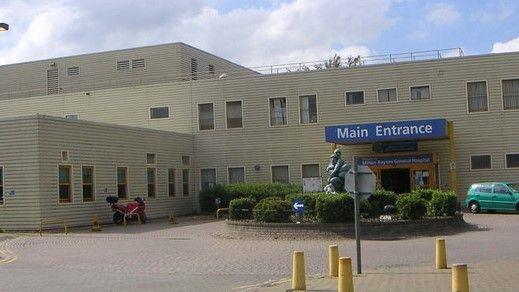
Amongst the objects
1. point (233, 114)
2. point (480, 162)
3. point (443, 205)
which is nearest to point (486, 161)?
point (480, 162)

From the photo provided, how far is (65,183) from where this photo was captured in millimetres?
29500

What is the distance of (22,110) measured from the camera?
4497 centimetres

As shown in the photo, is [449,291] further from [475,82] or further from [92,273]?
[475,82]

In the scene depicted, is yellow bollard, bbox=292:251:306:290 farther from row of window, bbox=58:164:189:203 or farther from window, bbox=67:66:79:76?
window, bbox=67:66:79:76

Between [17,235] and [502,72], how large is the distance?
23.9 metres

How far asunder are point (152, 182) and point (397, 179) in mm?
12561

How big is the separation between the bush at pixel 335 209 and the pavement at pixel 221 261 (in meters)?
0.95


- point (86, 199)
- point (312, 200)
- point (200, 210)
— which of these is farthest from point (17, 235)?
point (200, 210)

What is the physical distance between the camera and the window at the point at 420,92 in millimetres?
36344

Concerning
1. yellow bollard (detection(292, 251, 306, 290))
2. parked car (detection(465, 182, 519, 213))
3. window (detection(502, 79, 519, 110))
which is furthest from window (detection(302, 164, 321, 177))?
yellow bollard (detection(292, 251, 306, 290))

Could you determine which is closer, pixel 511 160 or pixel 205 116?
pixel 511 160

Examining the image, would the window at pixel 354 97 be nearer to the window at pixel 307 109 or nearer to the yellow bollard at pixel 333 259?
the window at pixel 307 109

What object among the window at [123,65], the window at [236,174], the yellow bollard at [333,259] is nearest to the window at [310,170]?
the window at [236,174]

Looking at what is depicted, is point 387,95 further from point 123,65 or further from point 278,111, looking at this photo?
point 123,65
